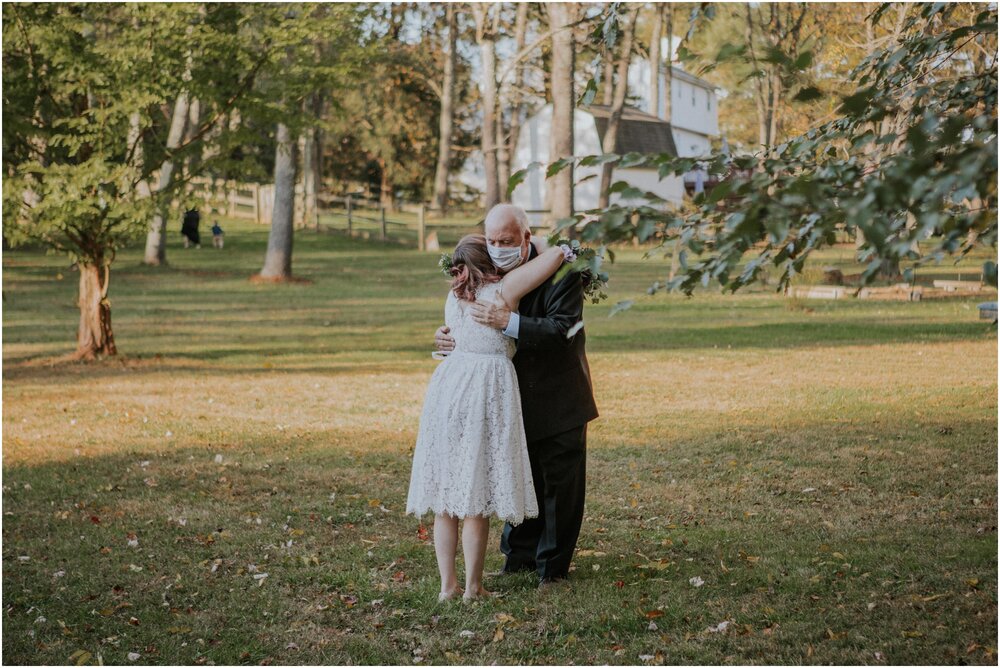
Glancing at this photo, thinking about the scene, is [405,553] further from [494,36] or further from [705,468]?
[494,36]

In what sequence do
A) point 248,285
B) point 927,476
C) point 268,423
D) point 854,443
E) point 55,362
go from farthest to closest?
point 248,285 < point 55,362 < point 268,423 < point 854,443 < point 927,476

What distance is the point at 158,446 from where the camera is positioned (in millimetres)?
9430

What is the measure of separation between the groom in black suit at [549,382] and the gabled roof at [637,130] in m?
41.6

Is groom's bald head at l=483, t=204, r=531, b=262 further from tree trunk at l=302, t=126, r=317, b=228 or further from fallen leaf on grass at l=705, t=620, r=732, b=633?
tree trunk at l=302, t=126, r=317, b=228

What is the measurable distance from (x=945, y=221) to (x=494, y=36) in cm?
3163

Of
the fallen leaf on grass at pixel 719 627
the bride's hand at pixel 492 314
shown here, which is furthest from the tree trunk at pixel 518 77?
the fallen leaf on grass at pixel 719 627

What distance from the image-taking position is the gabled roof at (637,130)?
47219 millimetres

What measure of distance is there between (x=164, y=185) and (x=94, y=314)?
4.75 metres

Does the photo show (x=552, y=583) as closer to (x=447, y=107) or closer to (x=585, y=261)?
(x=585, y=261)

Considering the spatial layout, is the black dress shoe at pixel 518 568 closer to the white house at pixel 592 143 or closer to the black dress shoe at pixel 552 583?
the black dress shoe at pixel 552 583

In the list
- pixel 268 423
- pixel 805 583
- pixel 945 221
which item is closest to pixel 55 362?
pixel 268 423

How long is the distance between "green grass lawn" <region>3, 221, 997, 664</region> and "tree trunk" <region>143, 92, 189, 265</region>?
1.89 metres

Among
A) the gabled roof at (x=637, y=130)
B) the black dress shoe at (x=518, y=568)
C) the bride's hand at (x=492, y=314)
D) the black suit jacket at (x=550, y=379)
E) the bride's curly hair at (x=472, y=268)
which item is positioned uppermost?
the gabled roof at (x=637, y=130)

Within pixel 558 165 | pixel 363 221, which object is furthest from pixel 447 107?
pixel 558 165
